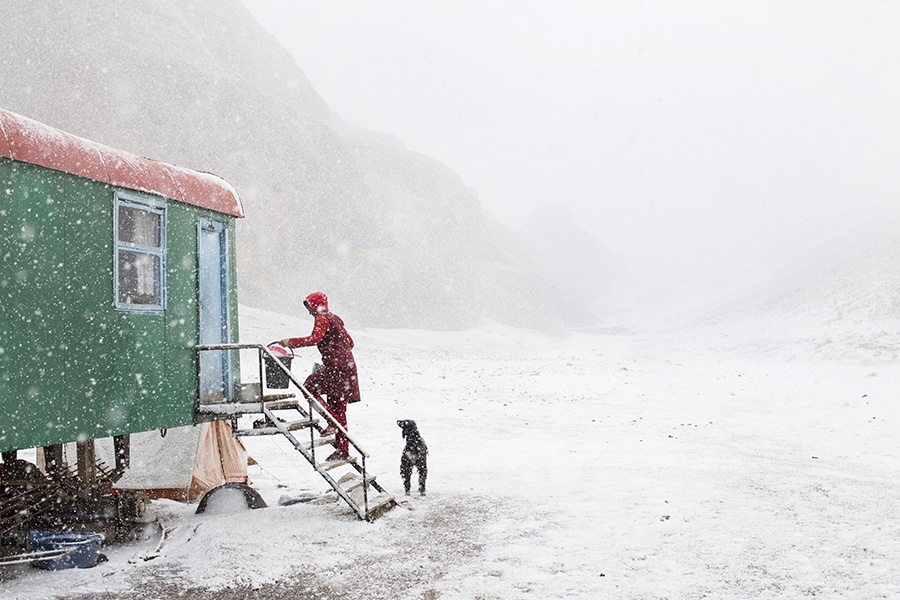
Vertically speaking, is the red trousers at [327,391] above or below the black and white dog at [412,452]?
above

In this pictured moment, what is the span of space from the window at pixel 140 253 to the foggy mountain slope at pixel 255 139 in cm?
4446

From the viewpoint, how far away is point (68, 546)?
6.09 metres

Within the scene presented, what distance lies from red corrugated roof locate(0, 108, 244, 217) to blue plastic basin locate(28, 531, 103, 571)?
330 cm

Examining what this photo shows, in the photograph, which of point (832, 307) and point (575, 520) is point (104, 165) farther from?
point (832, 307)

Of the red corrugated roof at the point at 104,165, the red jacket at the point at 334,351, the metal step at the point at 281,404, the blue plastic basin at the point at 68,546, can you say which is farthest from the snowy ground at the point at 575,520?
the red corrugated roof at the point at 104,165

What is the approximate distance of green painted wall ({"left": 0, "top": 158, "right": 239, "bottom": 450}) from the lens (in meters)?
5.63

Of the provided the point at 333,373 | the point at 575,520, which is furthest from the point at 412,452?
the point at 575,520

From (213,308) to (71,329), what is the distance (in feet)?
7.17

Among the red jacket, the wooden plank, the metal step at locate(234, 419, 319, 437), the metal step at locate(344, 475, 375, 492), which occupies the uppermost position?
the red jacket

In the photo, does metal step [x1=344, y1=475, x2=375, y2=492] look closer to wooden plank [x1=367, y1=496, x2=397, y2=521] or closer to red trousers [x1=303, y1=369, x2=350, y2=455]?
wooden plank [x1=367, y1=496, x2=397, y2=521]

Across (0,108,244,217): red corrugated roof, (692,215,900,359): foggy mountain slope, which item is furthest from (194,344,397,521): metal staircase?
(692,215,900,359): foggy mountain slope

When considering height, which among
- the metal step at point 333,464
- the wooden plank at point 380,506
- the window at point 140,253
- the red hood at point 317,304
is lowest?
the wooden plank at point 380,506

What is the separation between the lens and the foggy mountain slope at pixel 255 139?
50.5m

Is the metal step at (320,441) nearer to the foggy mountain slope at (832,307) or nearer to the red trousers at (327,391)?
the red trousers at (327,391)
